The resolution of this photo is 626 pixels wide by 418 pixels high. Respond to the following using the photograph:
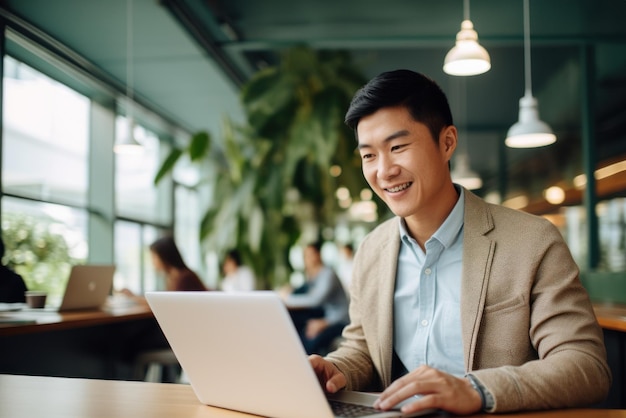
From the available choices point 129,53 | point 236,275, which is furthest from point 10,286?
point 236,275

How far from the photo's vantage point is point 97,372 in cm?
440

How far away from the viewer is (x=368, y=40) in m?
6.12

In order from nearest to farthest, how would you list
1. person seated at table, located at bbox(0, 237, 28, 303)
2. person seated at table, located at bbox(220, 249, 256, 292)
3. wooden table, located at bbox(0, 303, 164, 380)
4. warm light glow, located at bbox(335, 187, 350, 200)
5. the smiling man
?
the smiling man → wooden table, located at bbox(0, 303, 164, 380) → person seated at table, located at bbox(0, 237, 28, 303) → person seated at table, located at bbox(220, 249, 256, 292) → warm light glow, located at bbox(335, 187, 350, 200)

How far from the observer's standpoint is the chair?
4.45m

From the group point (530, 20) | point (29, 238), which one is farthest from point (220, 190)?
point (530, 20)

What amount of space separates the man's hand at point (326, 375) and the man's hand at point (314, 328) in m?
4.19

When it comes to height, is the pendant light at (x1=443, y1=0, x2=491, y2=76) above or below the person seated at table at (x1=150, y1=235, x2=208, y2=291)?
above

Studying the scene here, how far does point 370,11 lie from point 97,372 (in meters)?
3.77

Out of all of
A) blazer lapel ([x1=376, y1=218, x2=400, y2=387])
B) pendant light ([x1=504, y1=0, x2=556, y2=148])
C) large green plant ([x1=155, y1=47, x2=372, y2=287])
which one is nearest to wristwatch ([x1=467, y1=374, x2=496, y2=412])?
blazer lapel ([x1=376, y1=218, x2=400, y2=387])

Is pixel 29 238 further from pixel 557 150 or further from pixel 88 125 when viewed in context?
pixel 557 150

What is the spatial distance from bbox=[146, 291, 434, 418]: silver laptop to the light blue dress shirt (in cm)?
35

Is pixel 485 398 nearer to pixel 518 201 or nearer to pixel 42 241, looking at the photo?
pixel 42 241

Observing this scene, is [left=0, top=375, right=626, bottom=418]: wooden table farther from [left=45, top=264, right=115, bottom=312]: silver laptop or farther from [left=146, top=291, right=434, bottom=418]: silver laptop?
[left=45, top=264, right=115, bottom=312]: silver laptop

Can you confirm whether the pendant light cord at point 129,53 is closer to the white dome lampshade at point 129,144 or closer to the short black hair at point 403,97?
→ the white dome lampshade at point 129,144
